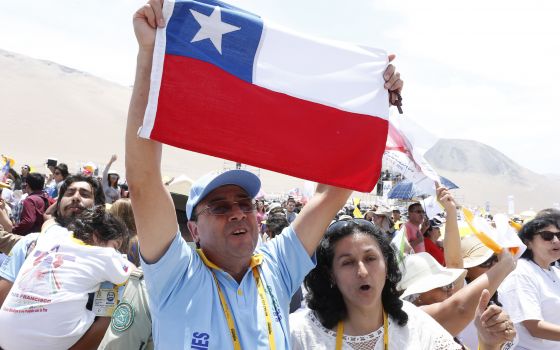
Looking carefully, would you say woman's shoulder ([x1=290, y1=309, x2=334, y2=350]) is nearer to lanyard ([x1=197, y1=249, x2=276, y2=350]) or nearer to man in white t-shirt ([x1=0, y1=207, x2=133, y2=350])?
lanyard ([x1=197, y1=249, x2=276, y2=350])

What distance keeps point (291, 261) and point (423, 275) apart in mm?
1307

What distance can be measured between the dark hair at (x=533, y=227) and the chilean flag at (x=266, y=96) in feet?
7.19

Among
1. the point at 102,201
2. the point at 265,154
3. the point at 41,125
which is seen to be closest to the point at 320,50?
the point at 265,154

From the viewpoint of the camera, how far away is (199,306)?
2.12 meters

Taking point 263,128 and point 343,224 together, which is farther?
point 343,224

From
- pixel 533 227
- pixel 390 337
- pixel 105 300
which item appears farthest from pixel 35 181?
pixel 533 227

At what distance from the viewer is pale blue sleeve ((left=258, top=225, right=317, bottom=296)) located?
2498 mm

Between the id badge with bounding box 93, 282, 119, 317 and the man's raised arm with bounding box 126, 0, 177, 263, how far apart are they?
1019 mm

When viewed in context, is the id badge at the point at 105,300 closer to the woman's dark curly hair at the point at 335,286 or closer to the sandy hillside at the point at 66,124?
the woman's dark curly hair at the point at 335,286

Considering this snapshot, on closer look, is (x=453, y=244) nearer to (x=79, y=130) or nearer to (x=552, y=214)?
(x=552, y=214)

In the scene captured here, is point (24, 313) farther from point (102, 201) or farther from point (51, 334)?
point (102, 201)

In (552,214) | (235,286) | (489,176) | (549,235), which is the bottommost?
(235,286)

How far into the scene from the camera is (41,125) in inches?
2876

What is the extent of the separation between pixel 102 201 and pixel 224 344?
9.52ft
